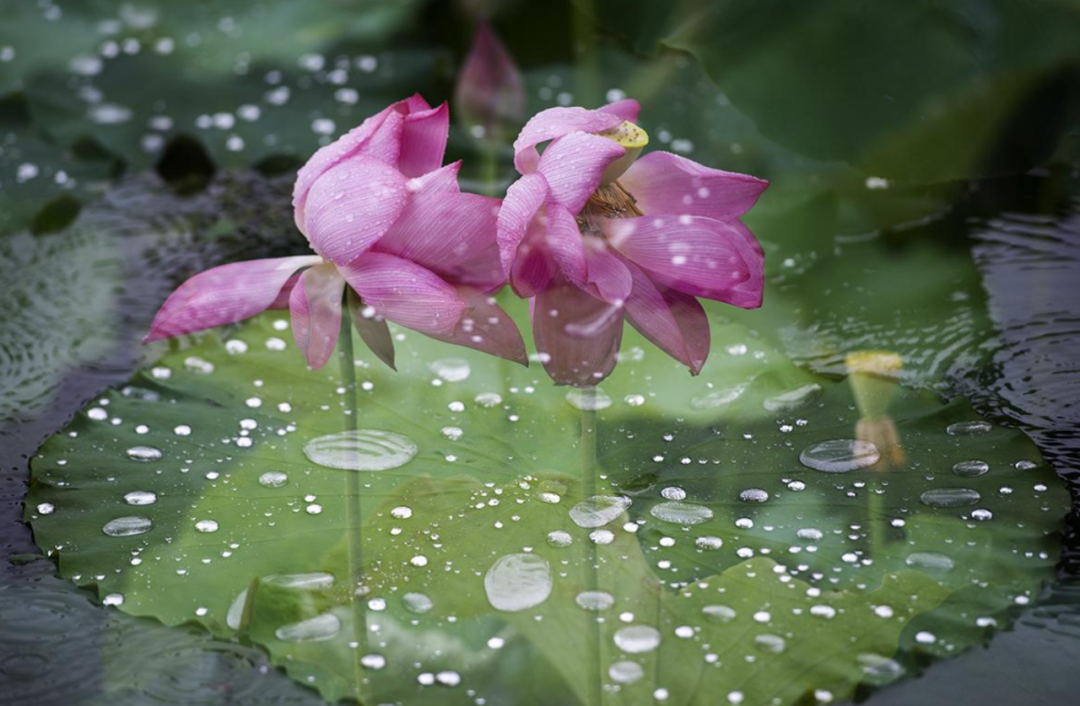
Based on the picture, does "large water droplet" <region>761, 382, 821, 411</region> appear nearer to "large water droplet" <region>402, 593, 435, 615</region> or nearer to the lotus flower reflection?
the lotus flower reflection

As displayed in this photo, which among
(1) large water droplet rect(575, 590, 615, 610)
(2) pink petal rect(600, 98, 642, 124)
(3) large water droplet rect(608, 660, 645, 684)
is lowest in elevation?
(3) large water droplet rect(608, 660, 645, 684)

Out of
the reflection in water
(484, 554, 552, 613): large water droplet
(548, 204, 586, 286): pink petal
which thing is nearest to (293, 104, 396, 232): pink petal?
(548, 204, 586, 286): pink petal

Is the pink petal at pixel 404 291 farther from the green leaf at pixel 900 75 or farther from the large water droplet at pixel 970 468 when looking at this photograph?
the green leaf at pixel 900 75

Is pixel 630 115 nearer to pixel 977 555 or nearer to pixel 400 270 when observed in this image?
pixel 400 270

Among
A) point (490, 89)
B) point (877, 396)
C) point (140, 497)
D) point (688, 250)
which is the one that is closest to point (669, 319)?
point (688, 250)

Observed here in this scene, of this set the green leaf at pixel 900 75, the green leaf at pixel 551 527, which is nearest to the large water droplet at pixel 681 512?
the green leaf at pixel 551 527
